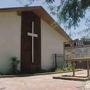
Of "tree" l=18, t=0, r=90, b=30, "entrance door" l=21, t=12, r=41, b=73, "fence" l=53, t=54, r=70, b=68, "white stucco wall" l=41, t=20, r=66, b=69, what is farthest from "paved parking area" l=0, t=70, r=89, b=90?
"fence" l=53, t=54, r=70, b=68

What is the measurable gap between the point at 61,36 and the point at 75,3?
67.6 ft

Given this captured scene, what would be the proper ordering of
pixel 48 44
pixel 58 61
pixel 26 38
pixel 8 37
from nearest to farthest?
pixel 8 37 < pixel 26 38 < pixel 48 44 < pixel 58 61

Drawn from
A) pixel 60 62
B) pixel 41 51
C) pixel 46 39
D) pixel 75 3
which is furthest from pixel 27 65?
pixel 75 3

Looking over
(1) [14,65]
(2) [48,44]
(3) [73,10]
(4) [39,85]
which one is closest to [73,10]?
(3) [73,10]

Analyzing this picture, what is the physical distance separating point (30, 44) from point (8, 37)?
2.78 meters

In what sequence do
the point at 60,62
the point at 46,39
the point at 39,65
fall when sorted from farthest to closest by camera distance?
1. the point at 60,62
2. the point at 46,39
3. the point at 39,65

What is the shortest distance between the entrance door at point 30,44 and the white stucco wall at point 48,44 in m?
1.03

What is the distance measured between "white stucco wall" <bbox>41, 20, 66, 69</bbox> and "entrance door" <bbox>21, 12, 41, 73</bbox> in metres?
1.03

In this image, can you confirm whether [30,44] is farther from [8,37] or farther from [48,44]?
[48,44]

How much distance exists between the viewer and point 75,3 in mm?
8688

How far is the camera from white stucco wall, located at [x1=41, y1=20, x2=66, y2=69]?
25.8m

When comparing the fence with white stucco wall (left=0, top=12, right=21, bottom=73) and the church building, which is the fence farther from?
white stucco wall (left=0, top=12, right=21, bottom=73)

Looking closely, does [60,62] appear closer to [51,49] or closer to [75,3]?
[51,49]

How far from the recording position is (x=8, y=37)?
21016mm
